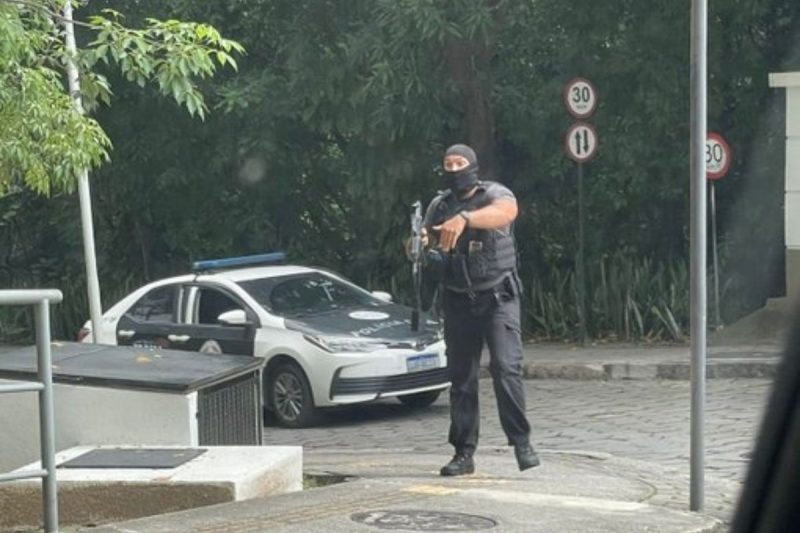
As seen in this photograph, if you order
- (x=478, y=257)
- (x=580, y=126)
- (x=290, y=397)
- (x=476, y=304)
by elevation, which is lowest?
(x=290, y=397)

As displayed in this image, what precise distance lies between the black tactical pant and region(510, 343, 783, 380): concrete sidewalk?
6335mm

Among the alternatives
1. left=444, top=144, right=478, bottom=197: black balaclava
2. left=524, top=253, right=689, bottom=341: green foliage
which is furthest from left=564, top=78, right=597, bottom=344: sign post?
left=444, top=144, right=478, bottom=197: black balaclava

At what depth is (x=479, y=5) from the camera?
60.7 feet

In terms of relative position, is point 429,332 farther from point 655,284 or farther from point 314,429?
point 655,284

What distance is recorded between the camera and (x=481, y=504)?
26.6 ft

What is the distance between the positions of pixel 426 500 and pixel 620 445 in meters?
3.30

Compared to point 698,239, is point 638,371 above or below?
below

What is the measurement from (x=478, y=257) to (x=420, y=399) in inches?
194

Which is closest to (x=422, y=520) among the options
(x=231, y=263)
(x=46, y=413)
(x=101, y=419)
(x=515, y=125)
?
(x=46, y=413)

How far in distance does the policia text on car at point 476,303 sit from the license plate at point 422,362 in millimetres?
3866

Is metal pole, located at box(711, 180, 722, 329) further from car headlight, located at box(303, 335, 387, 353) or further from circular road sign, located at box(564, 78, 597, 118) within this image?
car headlight, located at box(303, 335, 387, 353)

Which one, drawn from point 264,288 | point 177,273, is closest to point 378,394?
point 264,288

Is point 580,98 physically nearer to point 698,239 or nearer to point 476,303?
point 476,303

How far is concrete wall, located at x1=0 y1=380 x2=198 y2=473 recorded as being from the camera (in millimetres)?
8734
